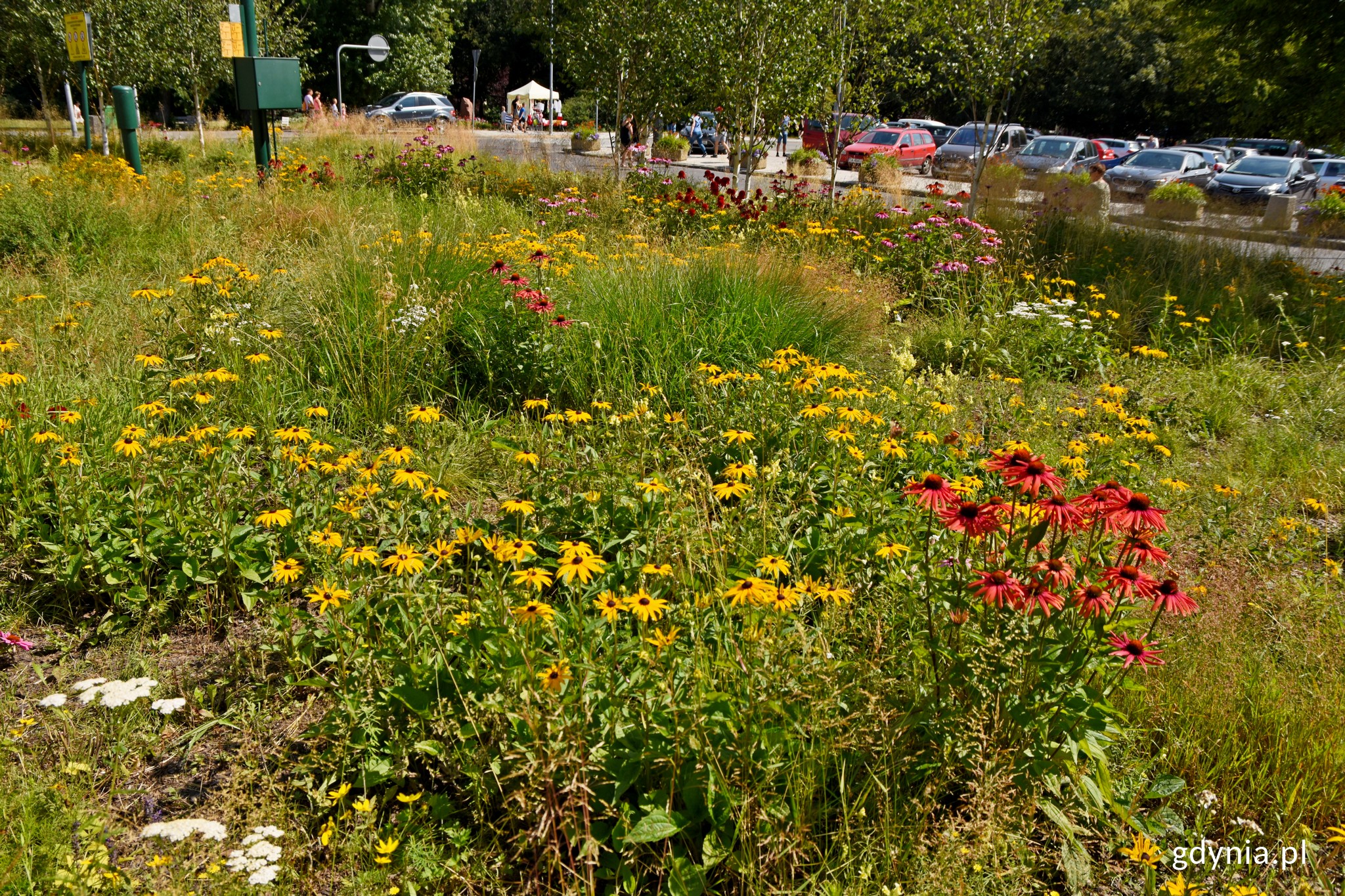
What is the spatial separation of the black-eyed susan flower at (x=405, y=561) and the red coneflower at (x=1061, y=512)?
62.1 inches

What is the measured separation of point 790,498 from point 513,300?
2.42m

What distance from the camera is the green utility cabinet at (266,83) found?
401 inches

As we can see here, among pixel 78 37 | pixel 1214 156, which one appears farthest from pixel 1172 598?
pixel 1214 156

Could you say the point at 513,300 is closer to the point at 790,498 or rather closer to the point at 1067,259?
the point at 790,498

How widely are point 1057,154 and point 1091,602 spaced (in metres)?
26.6

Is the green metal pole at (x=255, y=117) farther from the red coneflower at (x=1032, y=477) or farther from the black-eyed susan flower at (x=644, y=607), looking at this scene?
the red coneflower at (x=1032, y=477)

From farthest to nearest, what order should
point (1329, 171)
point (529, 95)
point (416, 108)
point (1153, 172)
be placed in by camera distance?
point (529, 95), point (416, 108), point (1329, 171), point (1153, 172)

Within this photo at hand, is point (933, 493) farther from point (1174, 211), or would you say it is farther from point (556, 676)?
point (1174, 211)

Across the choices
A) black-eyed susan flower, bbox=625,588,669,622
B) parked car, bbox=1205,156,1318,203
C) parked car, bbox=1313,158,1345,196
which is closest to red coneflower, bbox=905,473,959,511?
black-eyed susan flower, bbox=625,588,669,622

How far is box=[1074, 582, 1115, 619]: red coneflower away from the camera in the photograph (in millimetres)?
2111

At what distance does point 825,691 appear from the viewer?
93.0 inches

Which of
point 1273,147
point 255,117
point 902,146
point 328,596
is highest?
point 1273,147

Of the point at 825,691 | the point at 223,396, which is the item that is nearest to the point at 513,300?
the point at 223,396

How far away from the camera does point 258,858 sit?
2.15 meters
